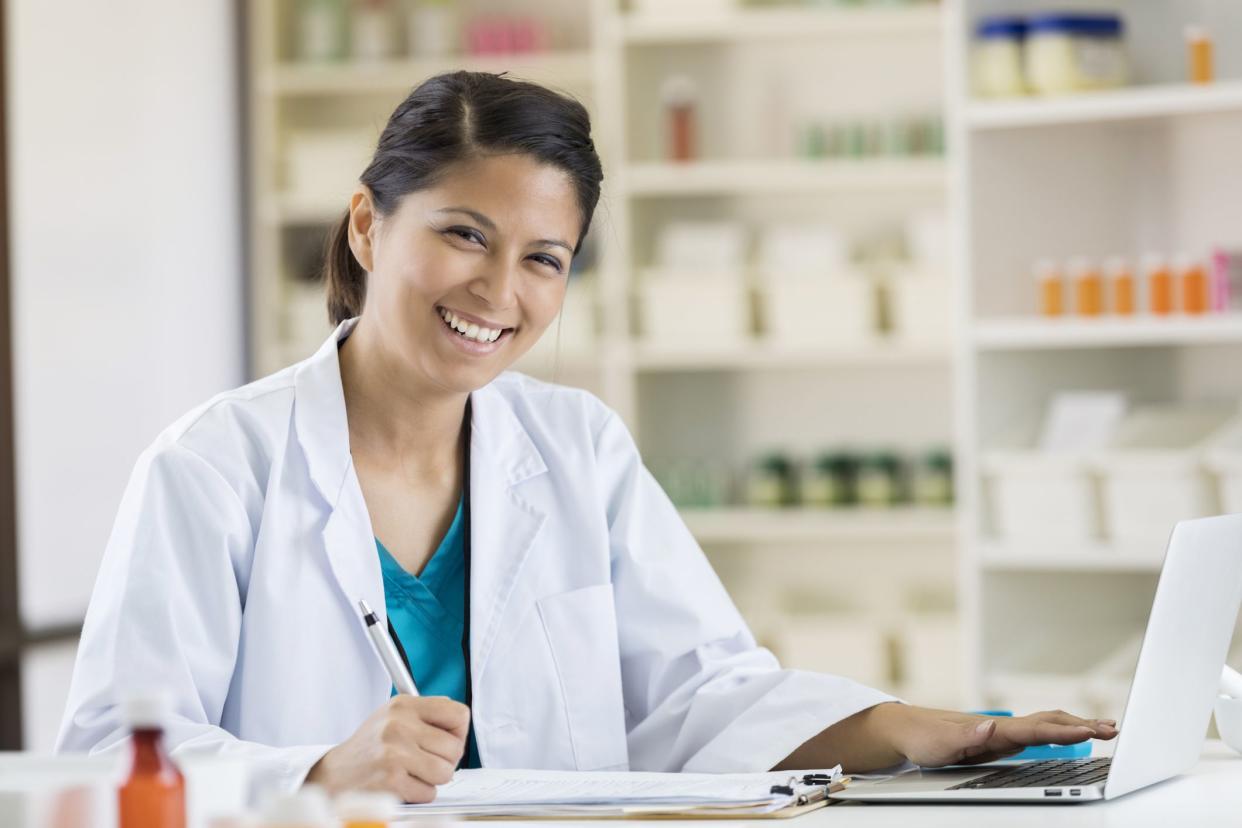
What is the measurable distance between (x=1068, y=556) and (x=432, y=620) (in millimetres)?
1531

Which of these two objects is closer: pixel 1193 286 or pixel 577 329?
pixel 1193 286

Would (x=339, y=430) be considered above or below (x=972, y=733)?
above

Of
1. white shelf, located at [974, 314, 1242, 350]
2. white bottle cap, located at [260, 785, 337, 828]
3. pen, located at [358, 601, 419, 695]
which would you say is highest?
white shelf, located at [974, 314, 1242, 350]

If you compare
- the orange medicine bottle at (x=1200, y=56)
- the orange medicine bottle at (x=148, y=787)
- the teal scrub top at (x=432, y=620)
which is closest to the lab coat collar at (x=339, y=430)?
the teal scrub top at (x=432, y=620)

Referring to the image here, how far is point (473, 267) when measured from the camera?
166 cm

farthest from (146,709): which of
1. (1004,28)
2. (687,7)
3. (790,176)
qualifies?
(687,7)

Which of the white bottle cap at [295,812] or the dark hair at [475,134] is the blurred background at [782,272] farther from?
the white bottle cap at [295,812]

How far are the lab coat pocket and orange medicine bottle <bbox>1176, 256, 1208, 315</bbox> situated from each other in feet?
4.89

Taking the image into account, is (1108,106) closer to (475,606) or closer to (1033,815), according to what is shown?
(475,606)

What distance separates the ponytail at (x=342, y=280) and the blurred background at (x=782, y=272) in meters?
1.40

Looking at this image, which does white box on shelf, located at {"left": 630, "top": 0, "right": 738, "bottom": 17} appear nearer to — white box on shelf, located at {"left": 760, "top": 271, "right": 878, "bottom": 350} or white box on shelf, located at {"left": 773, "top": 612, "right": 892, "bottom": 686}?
white box on shelf, located at {"left": 760, "top": 271, "right": 878, "bottom": 350}

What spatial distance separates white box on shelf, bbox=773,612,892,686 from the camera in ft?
12.6

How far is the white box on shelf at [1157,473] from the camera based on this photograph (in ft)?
9.09

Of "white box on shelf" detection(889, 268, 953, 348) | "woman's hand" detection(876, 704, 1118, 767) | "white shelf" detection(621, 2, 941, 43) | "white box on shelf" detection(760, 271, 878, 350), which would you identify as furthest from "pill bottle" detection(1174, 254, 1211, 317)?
"woman's hand" detection(876, 704, 1118, 767)
